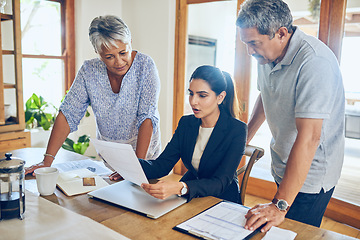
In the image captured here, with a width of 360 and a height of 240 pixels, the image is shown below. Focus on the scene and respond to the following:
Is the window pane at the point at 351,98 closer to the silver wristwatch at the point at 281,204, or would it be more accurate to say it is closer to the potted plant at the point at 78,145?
the silver wristwatch at the point at 281,204

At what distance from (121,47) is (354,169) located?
2.43 m

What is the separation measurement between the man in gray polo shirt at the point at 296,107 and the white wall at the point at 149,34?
96.4 inches

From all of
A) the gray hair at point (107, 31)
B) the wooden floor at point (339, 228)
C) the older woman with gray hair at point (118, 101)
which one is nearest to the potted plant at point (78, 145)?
the older woman with gray hair at point (118, 101)

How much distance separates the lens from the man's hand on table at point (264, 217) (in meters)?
1.13

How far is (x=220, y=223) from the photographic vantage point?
1.16 m

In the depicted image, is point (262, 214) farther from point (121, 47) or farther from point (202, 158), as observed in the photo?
point (121, 47)

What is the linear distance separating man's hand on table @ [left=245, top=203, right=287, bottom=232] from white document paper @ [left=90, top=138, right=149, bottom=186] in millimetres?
421

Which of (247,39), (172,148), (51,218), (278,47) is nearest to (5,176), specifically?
(51,218)

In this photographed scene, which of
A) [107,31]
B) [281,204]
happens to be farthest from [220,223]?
[107,31]

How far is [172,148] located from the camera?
→ 1.78m

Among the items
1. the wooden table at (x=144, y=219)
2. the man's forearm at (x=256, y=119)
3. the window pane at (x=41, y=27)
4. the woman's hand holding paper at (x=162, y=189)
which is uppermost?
the window pane at (x=41, y=27)

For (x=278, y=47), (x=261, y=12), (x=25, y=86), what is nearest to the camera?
(x=261, y=12)

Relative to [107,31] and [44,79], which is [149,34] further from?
[107,31]

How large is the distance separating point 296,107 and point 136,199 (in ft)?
2.32
